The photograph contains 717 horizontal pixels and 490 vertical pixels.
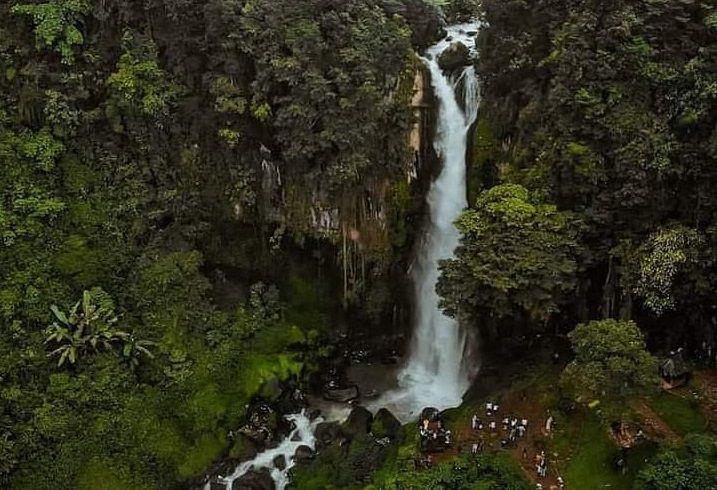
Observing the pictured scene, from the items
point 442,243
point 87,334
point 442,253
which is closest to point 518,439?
point 442,253

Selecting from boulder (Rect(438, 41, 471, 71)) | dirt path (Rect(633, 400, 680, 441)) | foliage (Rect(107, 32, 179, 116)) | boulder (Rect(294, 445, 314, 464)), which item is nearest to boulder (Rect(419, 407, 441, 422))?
boulder (Rect(294, 445, 314, 464))

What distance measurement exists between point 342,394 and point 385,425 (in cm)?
270

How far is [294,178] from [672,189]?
10309 millimetres

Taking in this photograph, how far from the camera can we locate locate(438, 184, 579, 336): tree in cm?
1498

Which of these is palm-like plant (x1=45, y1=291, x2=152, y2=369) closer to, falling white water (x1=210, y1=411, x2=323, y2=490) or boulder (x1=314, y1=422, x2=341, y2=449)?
falling white water (x1=210, y1=411, x2=323, y2=490)

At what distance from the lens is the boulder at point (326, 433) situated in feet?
56.5

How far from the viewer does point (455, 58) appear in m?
20.7

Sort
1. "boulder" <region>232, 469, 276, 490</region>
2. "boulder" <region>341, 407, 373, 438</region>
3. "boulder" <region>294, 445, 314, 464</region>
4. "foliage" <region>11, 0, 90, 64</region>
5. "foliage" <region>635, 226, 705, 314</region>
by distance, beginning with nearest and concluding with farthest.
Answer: "foliage" <region>635, 226, 705, 314</region>
"boulder" <region>232, 469, 276, 490</region>
"boulder" <region>294, 445, 314, 464</region>
"boulder" <region>341, 407, 373, 438</region>
"foliage" <region>11, 0, 90, 64</region>

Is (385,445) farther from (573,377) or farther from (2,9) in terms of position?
(2,9)

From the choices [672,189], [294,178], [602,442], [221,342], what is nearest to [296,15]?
[294,178]

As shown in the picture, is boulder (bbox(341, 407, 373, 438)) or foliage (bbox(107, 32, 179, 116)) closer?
boulder (bbox(341, 407, 373, 438))

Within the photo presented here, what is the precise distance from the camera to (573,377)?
45.3ft

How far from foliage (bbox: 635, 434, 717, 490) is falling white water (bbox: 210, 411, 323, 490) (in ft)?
27.8

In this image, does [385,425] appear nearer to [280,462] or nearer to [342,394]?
[342,394]
